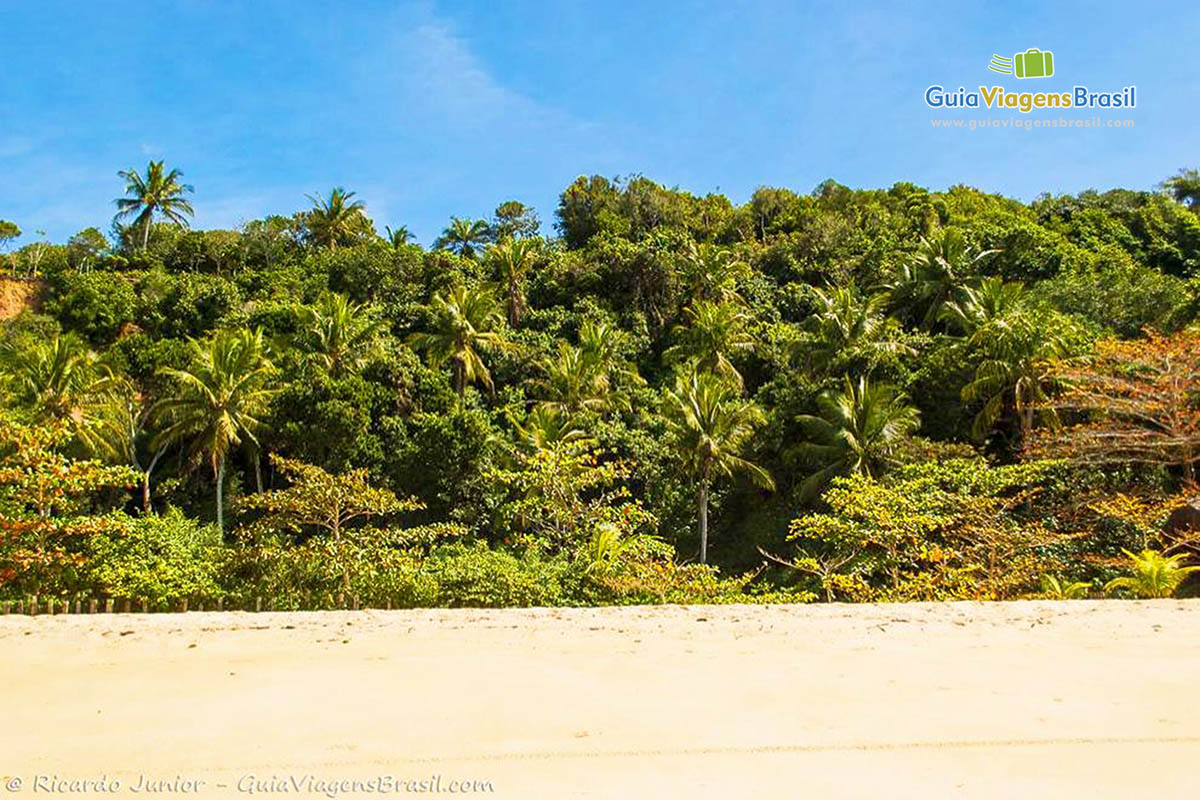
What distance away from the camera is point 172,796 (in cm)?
431

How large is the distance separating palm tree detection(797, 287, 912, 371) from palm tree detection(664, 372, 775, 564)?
388 centimetres

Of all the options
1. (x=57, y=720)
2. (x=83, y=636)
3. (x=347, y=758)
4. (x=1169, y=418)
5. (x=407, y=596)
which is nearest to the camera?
(x=347, y=758)

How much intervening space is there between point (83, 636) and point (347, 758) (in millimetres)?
5094

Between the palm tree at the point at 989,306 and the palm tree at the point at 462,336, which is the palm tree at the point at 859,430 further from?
the palm tree at the point at 462,336

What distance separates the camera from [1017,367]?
61.6ft

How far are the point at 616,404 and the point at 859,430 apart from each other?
8.57 meters

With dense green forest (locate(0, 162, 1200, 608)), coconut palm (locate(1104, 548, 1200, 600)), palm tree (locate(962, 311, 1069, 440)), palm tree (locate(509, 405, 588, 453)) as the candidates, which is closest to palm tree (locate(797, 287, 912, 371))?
dense green forest (locate(0, 162, 1200, 608))

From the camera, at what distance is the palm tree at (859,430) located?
63.3 feet

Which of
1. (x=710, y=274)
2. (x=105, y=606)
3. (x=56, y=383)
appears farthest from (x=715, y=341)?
(x=56, y=383)

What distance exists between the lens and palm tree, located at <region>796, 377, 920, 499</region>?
19.3 metres

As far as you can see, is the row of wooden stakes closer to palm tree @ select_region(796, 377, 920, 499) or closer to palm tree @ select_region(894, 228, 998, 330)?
palm tree @ select_region(796, 377, 920, 499)

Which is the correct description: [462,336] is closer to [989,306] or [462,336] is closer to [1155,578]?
[989,306]

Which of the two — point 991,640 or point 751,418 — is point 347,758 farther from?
point 751,418

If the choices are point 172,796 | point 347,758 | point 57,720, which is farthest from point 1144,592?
point 57,720
